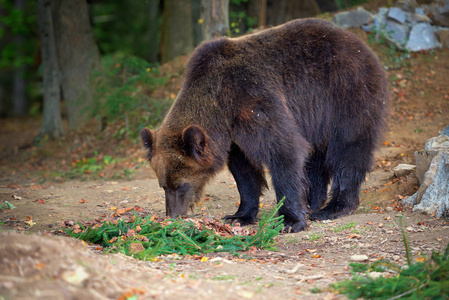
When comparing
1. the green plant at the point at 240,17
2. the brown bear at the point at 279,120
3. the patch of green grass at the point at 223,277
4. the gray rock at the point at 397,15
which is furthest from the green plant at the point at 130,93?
the patch of green grass at the point at 223,277

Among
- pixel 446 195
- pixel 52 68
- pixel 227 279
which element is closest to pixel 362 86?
pixel 446 195

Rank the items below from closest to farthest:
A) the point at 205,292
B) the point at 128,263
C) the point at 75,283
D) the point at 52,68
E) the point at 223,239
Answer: the point at 75,283 → the point at 205,292 → the point at 128,263 → the point at 223,239 → the point at 52,68

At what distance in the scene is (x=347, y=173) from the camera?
7.01 meters

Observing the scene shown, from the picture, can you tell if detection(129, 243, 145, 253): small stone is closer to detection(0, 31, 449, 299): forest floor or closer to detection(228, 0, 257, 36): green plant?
detection(0, 31, 449, 299): forest floor

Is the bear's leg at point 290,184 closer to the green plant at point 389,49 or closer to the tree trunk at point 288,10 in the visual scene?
the green plant at point 389,49

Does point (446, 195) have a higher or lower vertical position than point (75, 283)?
lower

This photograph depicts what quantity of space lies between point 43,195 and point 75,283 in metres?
5.59

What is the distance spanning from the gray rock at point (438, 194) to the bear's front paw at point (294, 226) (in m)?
1.50

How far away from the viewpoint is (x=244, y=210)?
701 centimetres

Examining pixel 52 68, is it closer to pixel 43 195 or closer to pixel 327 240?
pixel 43 195

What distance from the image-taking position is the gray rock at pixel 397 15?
13.7 metres

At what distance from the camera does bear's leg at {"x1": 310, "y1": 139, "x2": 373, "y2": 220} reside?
6984 mm

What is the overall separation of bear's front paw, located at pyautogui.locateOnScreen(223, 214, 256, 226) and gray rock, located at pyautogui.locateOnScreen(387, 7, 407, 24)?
933 cm

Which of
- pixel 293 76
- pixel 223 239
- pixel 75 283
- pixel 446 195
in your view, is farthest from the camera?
pixel 293 76
